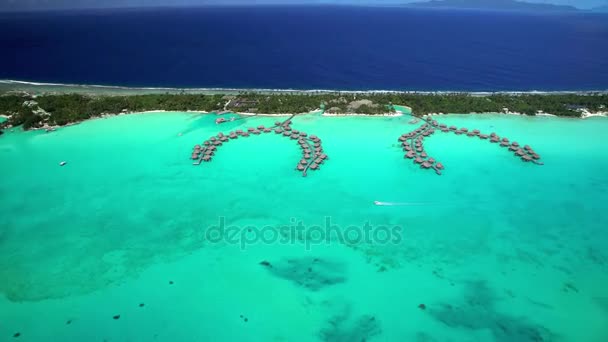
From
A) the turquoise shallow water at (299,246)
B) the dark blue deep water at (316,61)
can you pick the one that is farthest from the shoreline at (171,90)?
the turquoise shallow water at (299,246)

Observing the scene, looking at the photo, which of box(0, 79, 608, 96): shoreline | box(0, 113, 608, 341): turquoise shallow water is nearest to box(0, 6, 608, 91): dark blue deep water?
box(0, 79, 608, 96): shoreline

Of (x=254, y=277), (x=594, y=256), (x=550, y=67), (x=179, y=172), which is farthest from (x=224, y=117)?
(x=550, y=67)

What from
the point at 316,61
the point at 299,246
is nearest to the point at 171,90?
the point at 316,61

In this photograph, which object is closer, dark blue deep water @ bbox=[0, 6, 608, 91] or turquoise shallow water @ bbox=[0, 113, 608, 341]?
turquoise shallow water @ bbox=[0, 113, 608, 341]

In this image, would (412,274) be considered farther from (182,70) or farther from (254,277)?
(182,70)

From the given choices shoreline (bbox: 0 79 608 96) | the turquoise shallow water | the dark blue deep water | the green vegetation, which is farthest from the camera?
the dark blue deep water

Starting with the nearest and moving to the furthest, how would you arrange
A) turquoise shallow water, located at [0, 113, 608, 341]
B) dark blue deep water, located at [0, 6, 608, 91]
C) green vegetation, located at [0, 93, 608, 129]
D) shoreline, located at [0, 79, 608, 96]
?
1. turquoise shallow water, located at [0, 113, 608, 341]
2. green vegetation, located at [0, 93, 608, 129]
3. shoreline, located at [0, 79, 608, 96]
4. dark blue deep water, located at [0, 6, 608, 91]

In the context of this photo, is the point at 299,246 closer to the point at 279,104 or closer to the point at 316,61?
the point at 279,104

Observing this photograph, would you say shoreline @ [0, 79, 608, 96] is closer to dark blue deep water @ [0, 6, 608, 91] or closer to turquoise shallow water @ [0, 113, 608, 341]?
dark blue deep water @ [0, 6, 608, 91]
